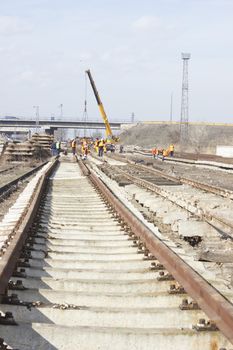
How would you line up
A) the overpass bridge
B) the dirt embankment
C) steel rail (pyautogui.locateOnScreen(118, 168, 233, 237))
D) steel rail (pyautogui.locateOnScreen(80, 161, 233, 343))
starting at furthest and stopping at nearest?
the overpass bridge → the dirt embankment → steel rail (pyautogui.locateOnScreen(118, 168, 233, 237)) → steel rail (pyautogui.locateOnScreen(80, 161, 233, 343))

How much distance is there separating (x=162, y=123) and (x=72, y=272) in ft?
437

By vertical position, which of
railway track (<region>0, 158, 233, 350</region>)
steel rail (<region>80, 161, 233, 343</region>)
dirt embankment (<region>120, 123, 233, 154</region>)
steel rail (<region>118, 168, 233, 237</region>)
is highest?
dirt embankment (<region>120, 123, 233, 154</region>)

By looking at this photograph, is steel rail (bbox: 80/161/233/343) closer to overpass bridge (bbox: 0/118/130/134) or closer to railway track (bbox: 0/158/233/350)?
railway track (bbox: 0/158/233/350)

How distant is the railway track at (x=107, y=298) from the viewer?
12.2 ft

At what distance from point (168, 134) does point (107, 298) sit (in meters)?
119

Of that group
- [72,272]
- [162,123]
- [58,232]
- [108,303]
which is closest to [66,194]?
[58,232]

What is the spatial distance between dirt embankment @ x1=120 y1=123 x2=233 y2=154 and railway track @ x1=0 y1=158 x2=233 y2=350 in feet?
343

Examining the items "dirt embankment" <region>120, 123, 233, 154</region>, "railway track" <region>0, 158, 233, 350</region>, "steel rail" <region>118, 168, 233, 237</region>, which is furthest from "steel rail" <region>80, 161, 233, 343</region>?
"dirt embankment" <region>120, 123, 233, 154</region>

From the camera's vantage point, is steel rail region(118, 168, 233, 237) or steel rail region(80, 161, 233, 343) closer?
steel rail region(80, 161, 233, 343)

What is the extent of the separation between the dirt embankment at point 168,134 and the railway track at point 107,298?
105 metres

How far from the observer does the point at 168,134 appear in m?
123

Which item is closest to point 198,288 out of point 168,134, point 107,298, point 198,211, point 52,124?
point 107,298

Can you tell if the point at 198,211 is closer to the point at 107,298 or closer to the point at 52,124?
the point at 107,298

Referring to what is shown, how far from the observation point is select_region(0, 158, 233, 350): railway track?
372 centimetres
